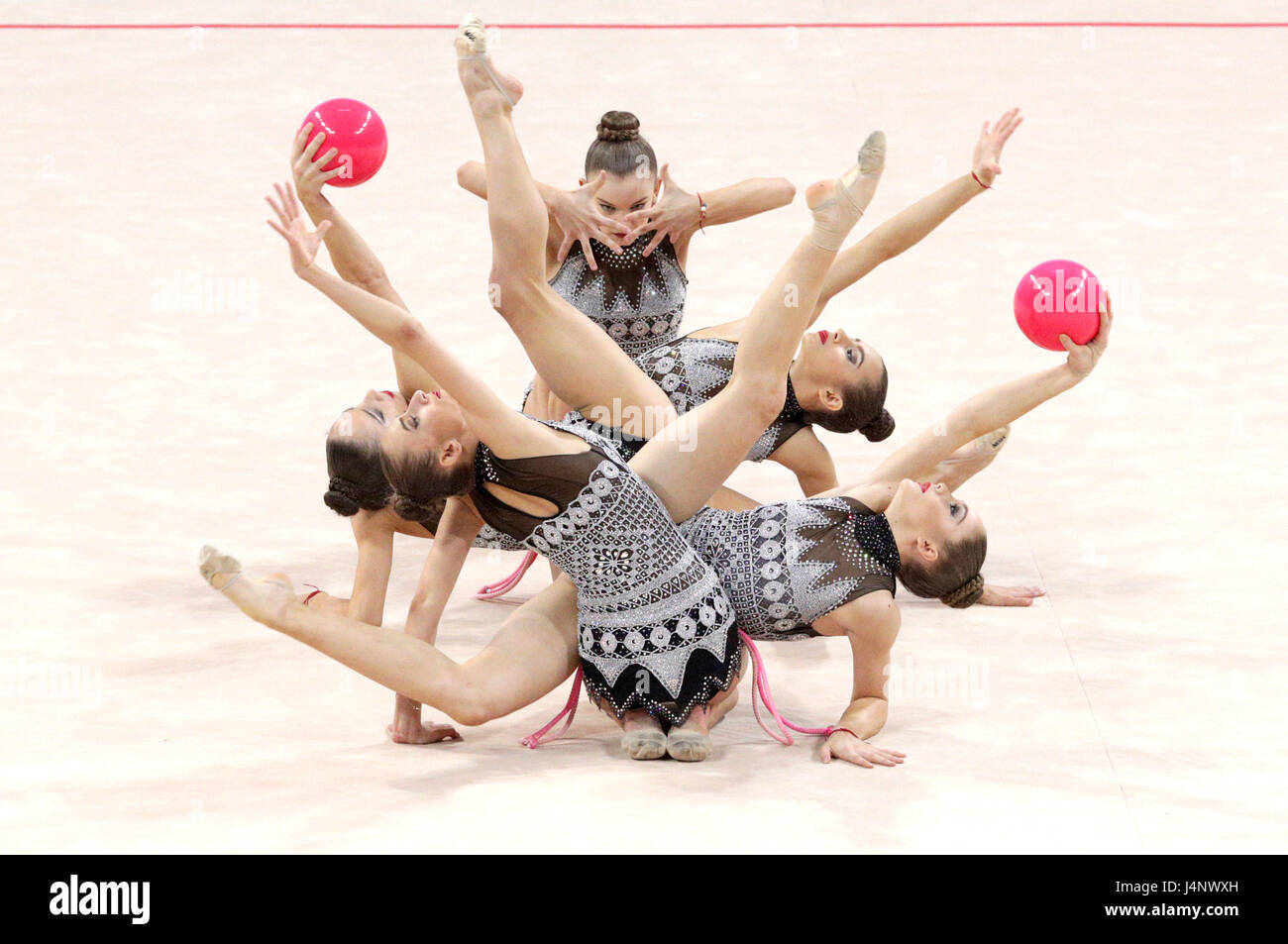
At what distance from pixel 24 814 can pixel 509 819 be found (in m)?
0.81

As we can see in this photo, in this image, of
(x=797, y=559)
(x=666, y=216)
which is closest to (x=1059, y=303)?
(x=797, y=559)

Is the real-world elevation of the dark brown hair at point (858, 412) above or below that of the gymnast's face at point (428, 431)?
above

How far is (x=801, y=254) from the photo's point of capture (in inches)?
127

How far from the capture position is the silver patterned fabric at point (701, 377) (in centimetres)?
419

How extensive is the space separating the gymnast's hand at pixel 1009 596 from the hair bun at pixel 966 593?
2.05 feet

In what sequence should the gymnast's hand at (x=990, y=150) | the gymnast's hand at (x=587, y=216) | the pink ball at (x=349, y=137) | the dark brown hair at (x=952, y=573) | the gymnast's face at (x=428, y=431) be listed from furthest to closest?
the gymnast's hand at (x=587, y=216), the gymnast's hand at (x=990, y=150), the pink ball at (x=349, y=137), the dark brown hair at (x=952, y=573), the gymnast's face at (x=428, y=431)

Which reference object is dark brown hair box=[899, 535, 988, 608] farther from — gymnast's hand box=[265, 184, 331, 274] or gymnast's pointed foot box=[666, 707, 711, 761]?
gymnast's hand box=[265, 184, 331, 274]

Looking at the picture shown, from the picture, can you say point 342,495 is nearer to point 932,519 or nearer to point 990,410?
point 932,519

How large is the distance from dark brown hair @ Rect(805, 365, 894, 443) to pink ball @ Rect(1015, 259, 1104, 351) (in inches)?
17.5

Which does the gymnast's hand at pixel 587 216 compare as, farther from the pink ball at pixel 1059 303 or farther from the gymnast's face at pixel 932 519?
the gymnast's face at pixel 932 519

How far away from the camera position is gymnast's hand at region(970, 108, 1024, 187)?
3826mm

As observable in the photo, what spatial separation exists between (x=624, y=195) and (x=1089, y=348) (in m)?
1.13

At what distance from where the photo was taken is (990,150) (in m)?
3.84

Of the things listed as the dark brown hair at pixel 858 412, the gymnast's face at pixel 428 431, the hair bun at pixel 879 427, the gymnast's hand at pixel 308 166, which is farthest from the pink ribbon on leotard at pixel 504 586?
the gymnast's hand at pixel 308 166
